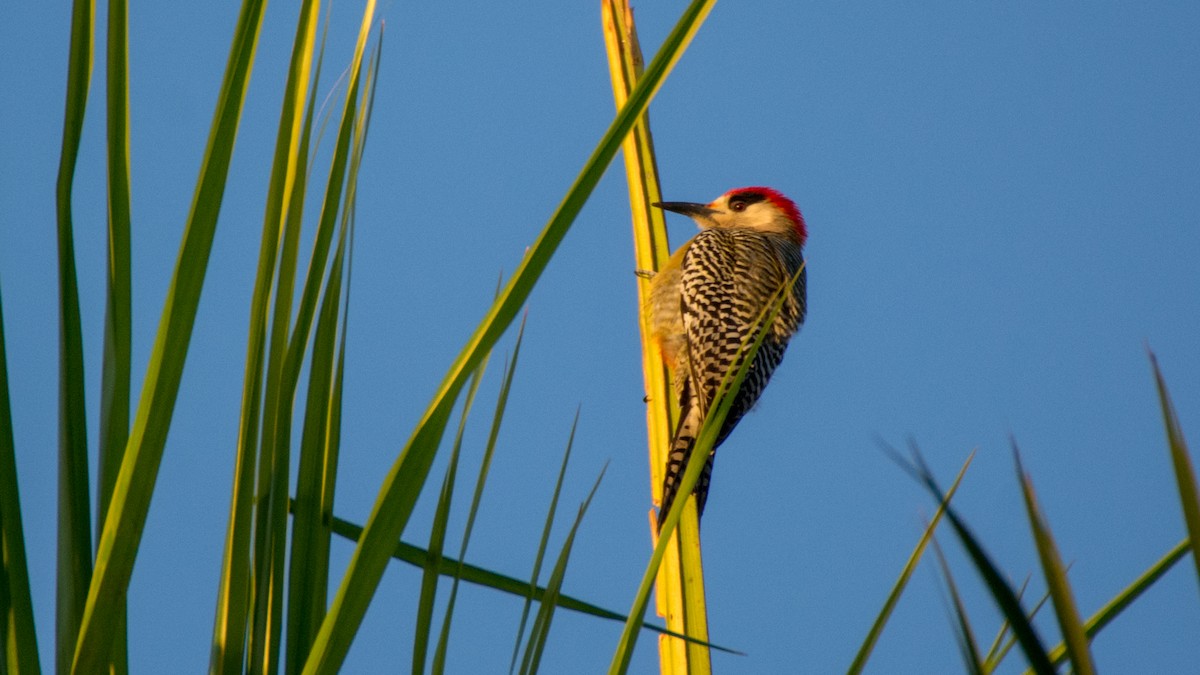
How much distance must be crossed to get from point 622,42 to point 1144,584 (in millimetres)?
2020

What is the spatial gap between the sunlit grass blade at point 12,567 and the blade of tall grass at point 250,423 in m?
0.17

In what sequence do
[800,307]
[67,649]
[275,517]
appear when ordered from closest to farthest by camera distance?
[67,649] → [275,517] → [800,307]

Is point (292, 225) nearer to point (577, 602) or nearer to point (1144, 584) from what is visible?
point (577, 602)

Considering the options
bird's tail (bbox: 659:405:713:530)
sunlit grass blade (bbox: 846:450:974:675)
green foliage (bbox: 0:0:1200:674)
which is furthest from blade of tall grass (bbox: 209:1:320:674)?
bird's tail (bbox: 659:405:713:530)

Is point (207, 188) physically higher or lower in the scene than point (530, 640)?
higher

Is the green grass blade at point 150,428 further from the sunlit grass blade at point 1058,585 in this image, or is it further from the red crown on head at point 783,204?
the red crown on head at point 783,204

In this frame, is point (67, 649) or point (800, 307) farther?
point (800, 307)

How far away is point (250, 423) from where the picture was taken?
123cm

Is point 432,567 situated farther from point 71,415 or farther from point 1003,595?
point 1003,595

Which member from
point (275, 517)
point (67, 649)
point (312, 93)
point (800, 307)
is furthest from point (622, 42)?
point (800, 307)

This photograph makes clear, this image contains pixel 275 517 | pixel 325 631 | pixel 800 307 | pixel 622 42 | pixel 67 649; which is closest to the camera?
pixel 325 631

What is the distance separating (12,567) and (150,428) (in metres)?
0.24

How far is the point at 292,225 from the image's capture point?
4.46 feet

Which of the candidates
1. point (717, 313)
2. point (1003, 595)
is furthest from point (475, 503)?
point (717, 313)
